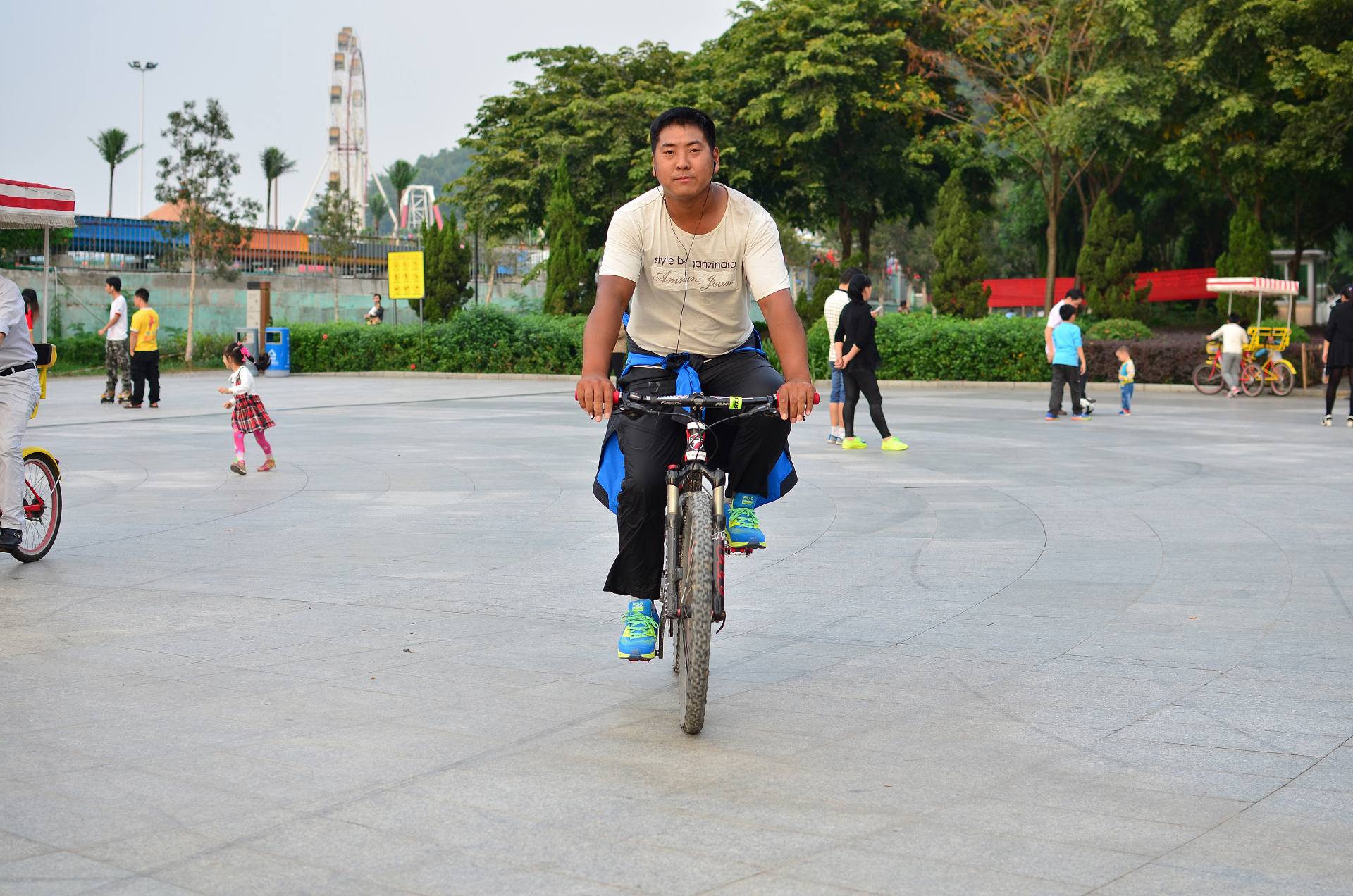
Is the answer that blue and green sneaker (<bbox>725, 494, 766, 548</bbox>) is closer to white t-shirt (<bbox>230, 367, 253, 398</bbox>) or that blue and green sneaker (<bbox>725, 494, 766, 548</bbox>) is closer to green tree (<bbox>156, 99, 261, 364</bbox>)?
white t-shirt (<bbox>230, 367, 253, 398</bbox>)

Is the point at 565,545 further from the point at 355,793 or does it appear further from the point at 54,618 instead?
the point at 355,793

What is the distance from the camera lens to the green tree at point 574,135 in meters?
42.6

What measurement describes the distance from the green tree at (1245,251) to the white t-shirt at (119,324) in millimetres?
25906

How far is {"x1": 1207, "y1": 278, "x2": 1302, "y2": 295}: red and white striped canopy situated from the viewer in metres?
28.3

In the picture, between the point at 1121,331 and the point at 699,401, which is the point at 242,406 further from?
the point at 1121,331

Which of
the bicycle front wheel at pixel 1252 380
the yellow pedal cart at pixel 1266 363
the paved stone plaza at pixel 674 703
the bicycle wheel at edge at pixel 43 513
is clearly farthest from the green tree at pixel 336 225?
the paved stone plaza at pixel 674 703

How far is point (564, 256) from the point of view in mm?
36625

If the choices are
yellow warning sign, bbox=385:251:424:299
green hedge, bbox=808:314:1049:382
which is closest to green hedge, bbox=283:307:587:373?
yellow warning sign, bbox=385:251:424:299

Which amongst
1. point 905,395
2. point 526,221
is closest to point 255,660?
point 905,395

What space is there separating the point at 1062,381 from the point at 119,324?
45.5 ft

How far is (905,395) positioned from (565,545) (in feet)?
57.4

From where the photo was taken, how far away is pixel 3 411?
7777 millimetres

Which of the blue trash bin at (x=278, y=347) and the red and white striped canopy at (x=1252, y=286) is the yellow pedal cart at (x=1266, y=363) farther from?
the blue trash bin at (x=278, y=347)

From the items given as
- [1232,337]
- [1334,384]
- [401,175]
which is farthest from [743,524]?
[401,175]
